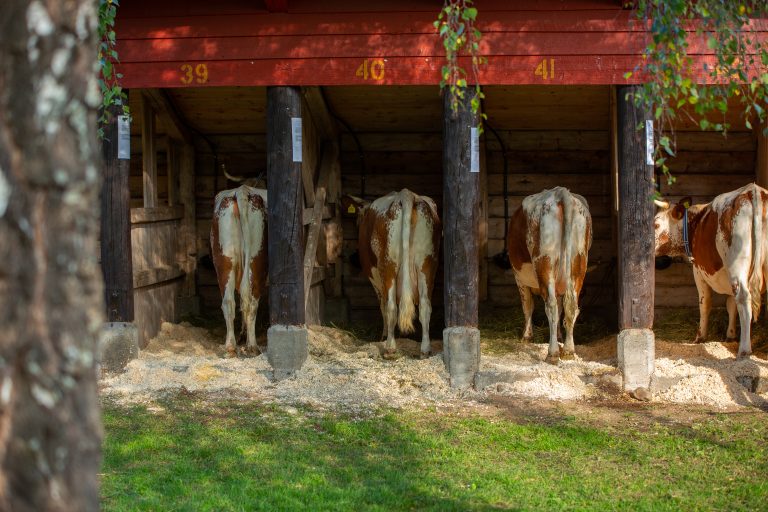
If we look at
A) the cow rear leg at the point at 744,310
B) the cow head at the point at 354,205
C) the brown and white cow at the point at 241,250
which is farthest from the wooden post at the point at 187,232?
the cow rear leg at the point at 744,310

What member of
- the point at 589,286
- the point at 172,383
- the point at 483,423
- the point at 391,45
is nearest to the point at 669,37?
the point at 483,423

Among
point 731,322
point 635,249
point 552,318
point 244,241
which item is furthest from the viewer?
point 731,322

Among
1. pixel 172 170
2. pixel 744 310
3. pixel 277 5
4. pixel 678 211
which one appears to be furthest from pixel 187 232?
pixel 744 310

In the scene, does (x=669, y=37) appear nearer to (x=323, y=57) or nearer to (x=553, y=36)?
(x=553, y=36)

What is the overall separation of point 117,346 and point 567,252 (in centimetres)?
459

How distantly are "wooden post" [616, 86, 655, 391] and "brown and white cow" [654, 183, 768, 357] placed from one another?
99 centimetres

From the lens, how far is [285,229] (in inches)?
339

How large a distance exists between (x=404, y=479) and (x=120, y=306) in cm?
425

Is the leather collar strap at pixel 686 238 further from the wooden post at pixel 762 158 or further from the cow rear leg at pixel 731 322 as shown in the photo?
the wooden post at pixel 762 158

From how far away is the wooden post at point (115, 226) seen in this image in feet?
29.0

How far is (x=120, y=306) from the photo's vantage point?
8.95 meters

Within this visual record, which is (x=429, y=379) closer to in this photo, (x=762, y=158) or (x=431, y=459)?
(x=431, y=459)

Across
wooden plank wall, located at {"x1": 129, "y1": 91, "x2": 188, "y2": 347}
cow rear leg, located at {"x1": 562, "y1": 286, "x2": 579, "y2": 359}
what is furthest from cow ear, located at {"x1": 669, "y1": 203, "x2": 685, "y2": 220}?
wooden plank wall, located at {"x1": 129, "y1": 91, "x2": 188, "y2": 347}

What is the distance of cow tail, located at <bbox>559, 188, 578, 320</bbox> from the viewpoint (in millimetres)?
9086
